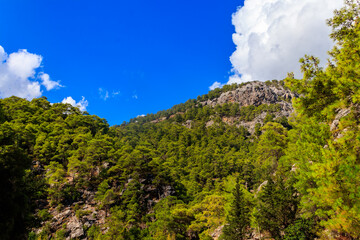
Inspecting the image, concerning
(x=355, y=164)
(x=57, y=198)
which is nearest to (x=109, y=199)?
(x=57, y=198)

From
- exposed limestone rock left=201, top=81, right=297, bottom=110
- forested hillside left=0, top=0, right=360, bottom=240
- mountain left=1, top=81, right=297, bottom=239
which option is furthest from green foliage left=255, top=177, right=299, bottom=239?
exposed limestone rock left=201, top=81, right=297, bottom=110

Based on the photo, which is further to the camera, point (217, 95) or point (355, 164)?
point (217, 95)

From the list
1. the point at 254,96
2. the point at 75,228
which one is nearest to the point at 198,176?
the point at 75,228

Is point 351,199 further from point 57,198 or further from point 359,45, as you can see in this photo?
point 57,198

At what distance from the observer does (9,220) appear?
350 inches

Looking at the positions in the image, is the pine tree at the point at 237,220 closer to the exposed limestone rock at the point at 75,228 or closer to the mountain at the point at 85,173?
the mountain at the point at 85,173

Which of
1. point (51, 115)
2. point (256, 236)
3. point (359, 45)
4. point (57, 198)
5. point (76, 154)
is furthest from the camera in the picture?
point (51, 115)

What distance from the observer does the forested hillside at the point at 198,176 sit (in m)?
9.09

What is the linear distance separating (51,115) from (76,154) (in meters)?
25.0

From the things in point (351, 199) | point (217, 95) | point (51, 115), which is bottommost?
point (351, 199)

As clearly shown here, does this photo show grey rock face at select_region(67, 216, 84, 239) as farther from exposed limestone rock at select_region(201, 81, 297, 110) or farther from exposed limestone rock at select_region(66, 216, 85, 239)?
exposed limestone rock at select_region(201, 81, 297, 110)

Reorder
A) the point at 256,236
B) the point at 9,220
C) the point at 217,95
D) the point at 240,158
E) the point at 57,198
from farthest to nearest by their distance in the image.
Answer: the point at 217,95, the point at 240,158, the point at 57,198, the point at 256,236, the point at 9,220

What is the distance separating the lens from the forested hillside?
9086 millimetres

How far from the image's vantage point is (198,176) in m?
63.4
